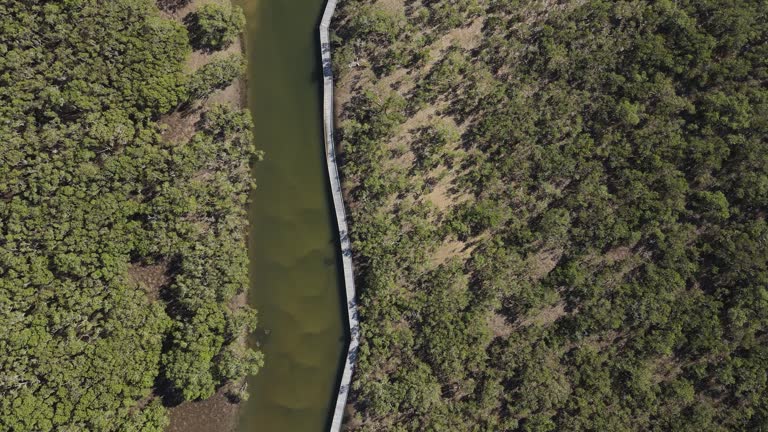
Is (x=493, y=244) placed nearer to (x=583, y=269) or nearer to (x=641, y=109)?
(x=583, y=269)

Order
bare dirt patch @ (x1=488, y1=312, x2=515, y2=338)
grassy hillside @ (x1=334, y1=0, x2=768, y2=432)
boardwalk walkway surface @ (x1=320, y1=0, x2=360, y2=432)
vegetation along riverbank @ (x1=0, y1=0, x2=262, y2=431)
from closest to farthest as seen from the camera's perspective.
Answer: vegetation along riverbank @ (x1=0, y1=0, x2=262, y2=431), grassy hillside @ (x1=334, y1=0, x2=768, y2=432), bare dirt patch @ (x1=488, y1=312, x2=515, y2=338), boardwalk walkway surface @ (x1=320, y1=0, x2=360, y2=432)

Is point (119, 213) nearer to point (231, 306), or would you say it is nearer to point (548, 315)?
point (231, 306)

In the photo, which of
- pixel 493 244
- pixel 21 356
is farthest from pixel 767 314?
pixel 21 356

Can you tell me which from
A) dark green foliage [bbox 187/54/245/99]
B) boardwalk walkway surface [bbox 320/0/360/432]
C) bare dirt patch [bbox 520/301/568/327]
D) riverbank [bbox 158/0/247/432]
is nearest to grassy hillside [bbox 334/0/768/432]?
bare dirt patch [bbox 520/301/568/327]

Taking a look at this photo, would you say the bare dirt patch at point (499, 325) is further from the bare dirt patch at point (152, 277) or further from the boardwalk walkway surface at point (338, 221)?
the bare dirt patch at point (152, 277)

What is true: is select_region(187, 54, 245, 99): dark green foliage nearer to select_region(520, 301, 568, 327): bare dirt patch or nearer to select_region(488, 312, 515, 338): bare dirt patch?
select_region(488, 312, 515, 338): bare dirt patch
